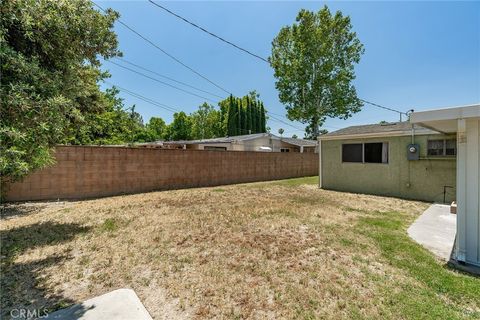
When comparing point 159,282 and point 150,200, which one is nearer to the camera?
point 159,282

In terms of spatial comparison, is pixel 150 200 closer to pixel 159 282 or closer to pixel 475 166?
pixel 159 282

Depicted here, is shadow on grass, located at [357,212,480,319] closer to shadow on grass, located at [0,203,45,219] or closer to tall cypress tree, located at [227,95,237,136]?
shadow on grass, located at [0,203,45,219]

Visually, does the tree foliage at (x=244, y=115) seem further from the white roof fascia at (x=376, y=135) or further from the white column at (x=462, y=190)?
the white column at (x=462, y=190)

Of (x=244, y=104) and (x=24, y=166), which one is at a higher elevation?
(x=244, y=104)

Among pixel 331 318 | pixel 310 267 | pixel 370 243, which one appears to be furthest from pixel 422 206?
pixel 331 318

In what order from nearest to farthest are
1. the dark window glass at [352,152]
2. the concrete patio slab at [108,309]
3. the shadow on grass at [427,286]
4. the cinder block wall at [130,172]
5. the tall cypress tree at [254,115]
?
the concrete patio slab at [108,309]
the shadow on grass at [427,286]
the cinder block wall at [130,172]
the dark window glass at [352,152]
the tall cypress tree at [254,115]

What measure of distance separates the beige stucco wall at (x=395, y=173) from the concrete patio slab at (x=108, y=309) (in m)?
9.37

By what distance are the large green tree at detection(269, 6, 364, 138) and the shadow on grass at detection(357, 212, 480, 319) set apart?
1785cm

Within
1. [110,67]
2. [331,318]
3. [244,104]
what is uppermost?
[244,104]

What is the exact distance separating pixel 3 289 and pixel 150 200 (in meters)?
5.04

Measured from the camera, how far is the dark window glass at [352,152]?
9.88 metres

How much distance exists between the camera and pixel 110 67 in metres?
13.2

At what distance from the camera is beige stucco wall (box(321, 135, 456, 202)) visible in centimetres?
780

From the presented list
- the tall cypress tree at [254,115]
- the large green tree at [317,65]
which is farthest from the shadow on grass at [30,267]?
the tall cypress tree at [254,115]
